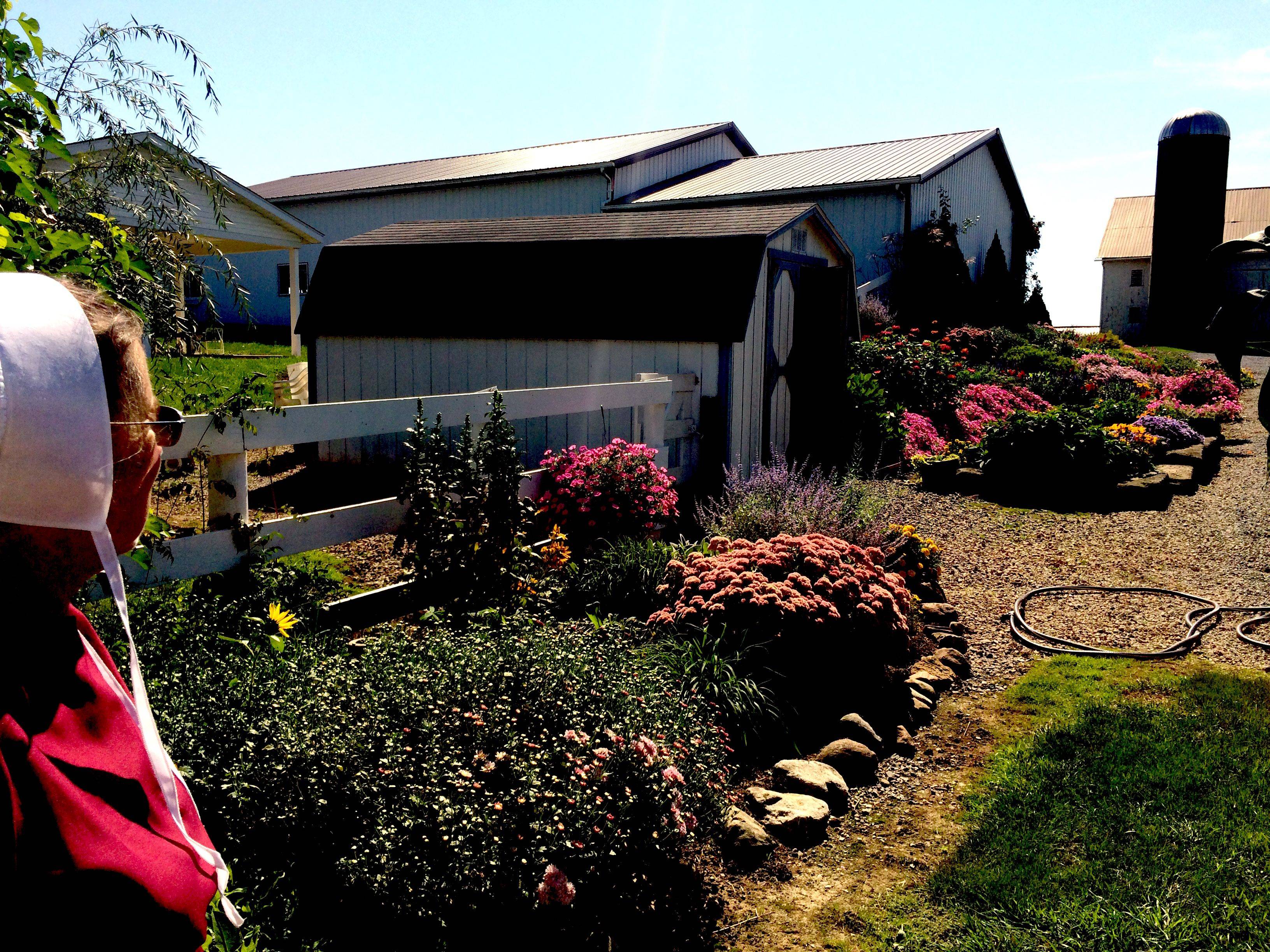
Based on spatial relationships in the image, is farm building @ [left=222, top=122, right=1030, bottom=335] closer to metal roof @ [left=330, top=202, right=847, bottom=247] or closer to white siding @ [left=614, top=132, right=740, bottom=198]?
white siding @ [left=614, top=132, right=740, bottom=198]

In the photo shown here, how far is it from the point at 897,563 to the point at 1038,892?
3317mm

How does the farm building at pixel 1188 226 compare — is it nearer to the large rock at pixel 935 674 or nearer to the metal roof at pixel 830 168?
the metal roof at pixel 830 168

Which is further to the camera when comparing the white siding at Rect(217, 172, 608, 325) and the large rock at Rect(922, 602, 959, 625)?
the white siding at Rect(217, 172, 608, 325)

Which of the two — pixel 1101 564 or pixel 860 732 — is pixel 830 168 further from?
pixel 860 732

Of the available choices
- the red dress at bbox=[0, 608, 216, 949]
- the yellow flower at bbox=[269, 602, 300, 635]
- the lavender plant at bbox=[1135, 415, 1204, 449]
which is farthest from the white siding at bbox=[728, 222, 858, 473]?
the red dress at bbox=[0, 608, 216, 949]

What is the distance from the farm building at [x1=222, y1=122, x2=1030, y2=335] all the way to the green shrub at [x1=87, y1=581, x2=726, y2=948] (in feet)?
57.3

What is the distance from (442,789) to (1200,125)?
4154cm

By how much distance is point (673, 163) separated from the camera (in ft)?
84.4

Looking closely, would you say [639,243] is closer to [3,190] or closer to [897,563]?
[897,563]

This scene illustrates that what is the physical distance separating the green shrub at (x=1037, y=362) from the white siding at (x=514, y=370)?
34.7ft

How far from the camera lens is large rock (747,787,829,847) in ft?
11.2

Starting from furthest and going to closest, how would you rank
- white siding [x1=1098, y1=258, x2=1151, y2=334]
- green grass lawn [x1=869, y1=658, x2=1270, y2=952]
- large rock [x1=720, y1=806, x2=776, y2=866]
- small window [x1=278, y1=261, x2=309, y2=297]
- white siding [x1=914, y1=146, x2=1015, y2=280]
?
white siding [x1=1098, y1=258, x2=1151, y2=334]
small window [x1=278, y1=261, x2=309, y2=297]
white siding [x1=914, y1=146, x2=1015, y2=280]
large rock [x1=720, y1=806, x2=776, y2=866]
green grass lawn [x1=869, y1=658, x2=1270, y2=952]

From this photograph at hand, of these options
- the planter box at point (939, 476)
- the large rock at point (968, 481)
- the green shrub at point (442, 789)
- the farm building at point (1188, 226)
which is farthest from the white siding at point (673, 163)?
the green shrub at point (442, 789)

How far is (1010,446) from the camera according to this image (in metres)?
10.2
